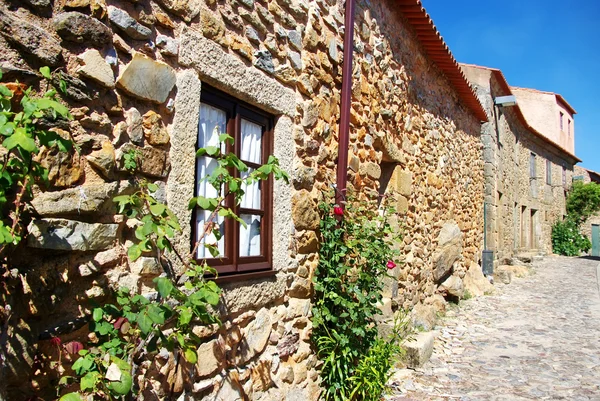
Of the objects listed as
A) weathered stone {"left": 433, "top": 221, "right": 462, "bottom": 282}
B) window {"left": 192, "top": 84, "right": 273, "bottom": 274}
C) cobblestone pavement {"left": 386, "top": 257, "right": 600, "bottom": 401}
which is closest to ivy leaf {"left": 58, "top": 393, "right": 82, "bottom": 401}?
window {"left": 192, "top": 84, "right": 273, "bottom": 274}

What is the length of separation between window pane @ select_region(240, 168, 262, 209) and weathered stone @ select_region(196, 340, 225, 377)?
2.63ft

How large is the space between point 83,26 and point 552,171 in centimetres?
2082

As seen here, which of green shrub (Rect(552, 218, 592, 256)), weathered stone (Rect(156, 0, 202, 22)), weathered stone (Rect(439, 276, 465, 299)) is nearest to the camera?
weathered stone (Rect(156, 0, 202, 22))

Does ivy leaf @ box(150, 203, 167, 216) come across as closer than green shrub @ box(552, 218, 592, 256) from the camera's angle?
Yes

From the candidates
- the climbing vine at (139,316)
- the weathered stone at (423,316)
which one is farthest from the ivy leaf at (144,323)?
the weathered stone at (423,316)

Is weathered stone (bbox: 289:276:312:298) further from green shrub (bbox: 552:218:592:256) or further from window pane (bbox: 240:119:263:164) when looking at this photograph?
green shrub (bbox: 552:218:592:256)

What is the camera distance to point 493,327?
6352 millimetres

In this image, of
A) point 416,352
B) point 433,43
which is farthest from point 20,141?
point 433,43

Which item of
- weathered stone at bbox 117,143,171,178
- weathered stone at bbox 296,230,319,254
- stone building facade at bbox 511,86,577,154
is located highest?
stone building facade at bbox 511,86,577,154

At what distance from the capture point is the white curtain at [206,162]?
8.38 feet

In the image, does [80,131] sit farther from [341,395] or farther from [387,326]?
[387,326]

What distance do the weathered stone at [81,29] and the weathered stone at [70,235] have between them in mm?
662

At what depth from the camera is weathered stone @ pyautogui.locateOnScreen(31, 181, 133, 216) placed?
5.52 feet

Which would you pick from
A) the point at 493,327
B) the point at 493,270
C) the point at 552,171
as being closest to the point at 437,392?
the point at 493,327
